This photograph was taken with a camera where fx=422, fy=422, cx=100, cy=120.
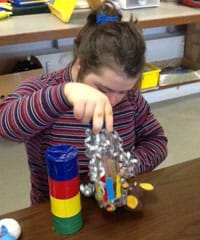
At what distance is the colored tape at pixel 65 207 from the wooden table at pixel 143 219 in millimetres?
46

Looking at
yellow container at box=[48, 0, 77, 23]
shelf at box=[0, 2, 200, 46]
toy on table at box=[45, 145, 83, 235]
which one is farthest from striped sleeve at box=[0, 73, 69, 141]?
yellow container at box=[48, 0, 77, 23]

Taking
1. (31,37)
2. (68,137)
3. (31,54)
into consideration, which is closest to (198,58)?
(31,54)

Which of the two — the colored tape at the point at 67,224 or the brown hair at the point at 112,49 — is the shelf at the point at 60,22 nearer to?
the brown hair at the point at 112,49

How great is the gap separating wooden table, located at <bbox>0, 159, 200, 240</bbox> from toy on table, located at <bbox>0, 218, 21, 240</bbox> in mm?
16

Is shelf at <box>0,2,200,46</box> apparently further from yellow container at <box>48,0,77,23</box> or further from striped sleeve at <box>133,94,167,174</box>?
striped sleeve at <box>133,94,167,174</box>

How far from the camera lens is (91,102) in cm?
63

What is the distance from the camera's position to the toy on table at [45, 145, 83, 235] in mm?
645

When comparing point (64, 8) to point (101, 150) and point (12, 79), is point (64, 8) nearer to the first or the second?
point (12, 79)

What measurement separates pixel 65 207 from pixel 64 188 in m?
0.04

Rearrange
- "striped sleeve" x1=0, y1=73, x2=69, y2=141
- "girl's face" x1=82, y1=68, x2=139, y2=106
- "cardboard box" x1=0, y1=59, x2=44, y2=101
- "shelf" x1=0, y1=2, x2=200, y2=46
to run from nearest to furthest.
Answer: "striped sleeve" x1=0, y1=73, x2=69, y2=141, "girl's face" x1=82, y1=68, x2=139, y2=106, "shelf" x1=0, y1=2, x2=200, y2=46, "cardboard box" x1=0, y1=59, x2=44, y2=101

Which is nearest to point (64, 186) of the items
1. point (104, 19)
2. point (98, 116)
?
point (98, 116)

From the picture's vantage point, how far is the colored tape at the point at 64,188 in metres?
0.66

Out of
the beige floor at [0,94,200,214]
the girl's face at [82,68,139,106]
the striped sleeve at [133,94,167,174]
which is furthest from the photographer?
the beige floor at [0,94,200,214]

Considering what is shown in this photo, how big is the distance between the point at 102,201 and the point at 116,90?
243 mm
